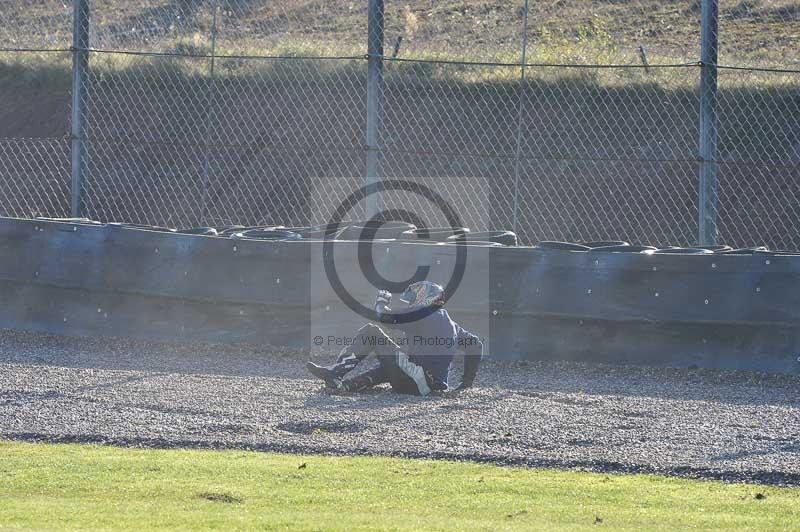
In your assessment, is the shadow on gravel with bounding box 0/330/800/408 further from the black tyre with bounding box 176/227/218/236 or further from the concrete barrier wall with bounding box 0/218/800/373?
the black tyre with bounding box 176/227/218/236

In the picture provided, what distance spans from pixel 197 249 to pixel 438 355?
102 inches

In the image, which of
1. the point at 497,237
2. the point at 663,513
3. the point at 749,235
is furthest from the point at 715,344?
the point at 749,235

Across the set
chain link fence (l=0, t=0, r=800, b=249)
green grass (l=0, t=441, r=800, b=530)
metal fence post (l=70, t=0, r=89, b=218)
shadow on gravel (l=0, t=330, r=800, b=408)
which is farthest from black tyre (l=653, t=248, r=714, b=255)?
metal fence post (l=70, t=0, r=89, b=218)

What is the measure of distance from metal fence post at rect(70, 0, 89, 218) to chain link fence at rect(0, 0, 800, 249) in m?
2.89

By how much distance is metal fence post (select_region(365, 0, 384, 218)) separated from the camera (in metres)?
10.2

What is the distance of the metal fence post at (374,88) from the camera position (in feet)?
33.4

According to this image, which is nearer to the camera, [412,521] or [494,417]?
[412,521]

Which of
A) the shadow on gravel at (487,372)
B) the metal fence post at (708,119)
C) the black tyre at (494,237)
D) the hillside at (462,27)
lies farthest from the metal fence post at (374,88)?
Answer: the hillside at (462,27)

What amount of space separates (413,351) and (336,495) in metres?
3.00

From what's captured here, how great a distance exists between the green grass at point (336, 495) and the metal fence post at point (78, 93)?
4.96 metres

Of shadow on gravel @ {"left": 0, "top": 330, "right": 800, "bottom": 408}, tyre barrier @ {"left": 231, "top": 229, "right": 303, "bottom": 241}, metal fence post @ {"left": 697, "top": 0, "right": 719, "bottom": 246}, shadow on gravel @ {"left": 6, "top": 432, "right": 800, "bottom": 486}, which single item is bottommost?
shadow on gravel @ {"left": 6, "top": 432, "right": 800, "bottom": 486}

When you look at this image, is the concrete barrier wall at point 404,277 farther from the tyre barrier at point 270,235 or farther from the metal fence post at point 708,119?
the metal fence post at point 708,119

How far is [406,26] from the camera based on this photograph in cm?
2178

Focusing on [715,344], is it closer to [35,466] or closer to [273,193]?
[35,466]
